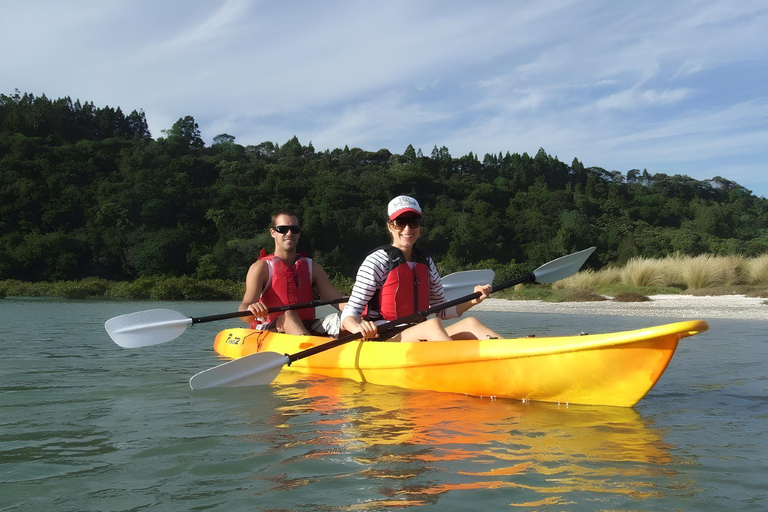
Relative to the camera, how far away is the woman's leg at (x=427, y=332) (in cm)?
386

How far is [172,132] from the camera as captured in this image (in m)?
52.5

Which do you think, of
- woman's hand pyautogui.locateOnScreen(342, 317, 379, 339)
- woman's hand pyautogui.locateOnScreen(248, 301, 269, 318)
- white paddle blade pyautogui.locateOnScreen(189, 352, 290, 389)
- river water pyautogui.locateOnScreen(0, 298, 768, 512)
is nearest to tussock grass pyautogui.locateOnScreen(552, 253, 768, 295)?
river water pyautogui.locateOnScreen(0, 298, 768, 512)

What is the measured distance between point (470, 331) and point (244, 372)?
1.40 meters

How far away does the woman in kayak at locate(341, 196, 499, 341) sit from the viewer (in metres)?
3.83

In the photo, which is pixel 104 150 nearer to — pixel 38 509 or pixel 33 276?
pixel 33 276

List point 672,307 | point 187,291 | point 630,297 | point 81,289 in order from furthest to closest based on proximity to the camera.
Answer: point 81,289 < point 187,291 < point 630,297 < point 672,307

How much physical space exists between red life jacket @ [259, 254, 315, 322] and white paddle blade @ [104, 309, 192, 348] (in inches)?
25.5

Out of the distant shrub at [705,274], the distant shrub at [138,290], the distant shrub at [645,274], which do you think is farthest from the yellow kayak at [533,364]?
the distant shrub at [138,290]

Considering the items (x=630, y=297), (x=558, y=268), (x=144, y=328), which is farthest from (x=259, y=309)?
(x=630, y=297)

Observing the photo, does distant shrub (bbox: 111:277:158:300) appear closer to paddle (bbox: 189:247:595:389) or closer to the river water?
the river water

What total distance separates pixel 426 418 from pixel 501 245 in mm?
33663

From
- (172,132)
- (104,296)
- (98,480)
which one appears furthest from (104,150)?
(98,480)

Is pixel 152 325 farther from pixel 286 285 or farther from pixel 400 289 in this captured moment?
pixel 400 289

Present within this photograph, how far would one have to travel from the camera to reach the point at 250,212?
3566cm
